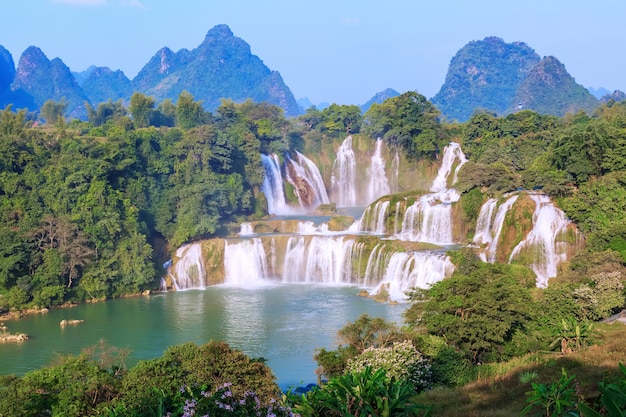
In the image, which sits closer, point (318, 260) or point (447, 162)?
point (318, 260)

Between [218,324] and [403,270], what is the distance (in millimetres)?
6752

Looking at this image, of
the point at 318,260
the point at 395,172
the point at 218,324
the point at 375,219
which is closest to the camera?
the point at 218,324

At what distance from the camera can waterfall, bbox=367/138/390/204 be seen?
38.8 metres

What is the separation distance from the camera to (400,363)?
11.1 meters

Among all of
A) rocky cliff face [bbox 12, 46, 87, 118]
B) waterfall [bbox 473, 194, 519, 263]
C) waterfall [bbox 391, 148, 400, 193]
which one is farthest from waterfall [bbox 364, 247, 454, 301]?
rocky cliff face [bbox 12, 46, 87, 118]

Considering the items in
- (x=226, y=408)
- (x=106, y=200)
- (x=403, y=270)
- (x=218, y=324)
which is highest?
(x=106, y=200)

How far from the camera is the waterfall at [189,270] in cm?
2542

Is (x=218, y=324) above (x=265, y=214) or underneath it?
underneath

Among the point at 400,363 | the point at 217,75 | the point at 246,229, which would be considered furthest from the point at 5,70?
the point at 400,363

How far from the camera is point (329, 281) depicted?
24.8 meters

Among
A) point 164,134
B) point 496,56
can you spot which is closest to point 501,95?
point 496,56

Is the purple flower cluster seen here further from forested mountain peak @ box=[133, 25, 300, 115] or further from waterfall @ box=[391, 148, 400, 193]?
forested mountain peak @ box=[133, 25, 300, 115]

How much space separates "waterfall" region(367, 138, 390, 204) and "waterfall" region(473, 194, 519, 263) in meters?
14.8

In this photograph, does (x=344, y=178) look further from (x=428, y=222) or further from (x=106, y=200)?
(x=106, y=200)
